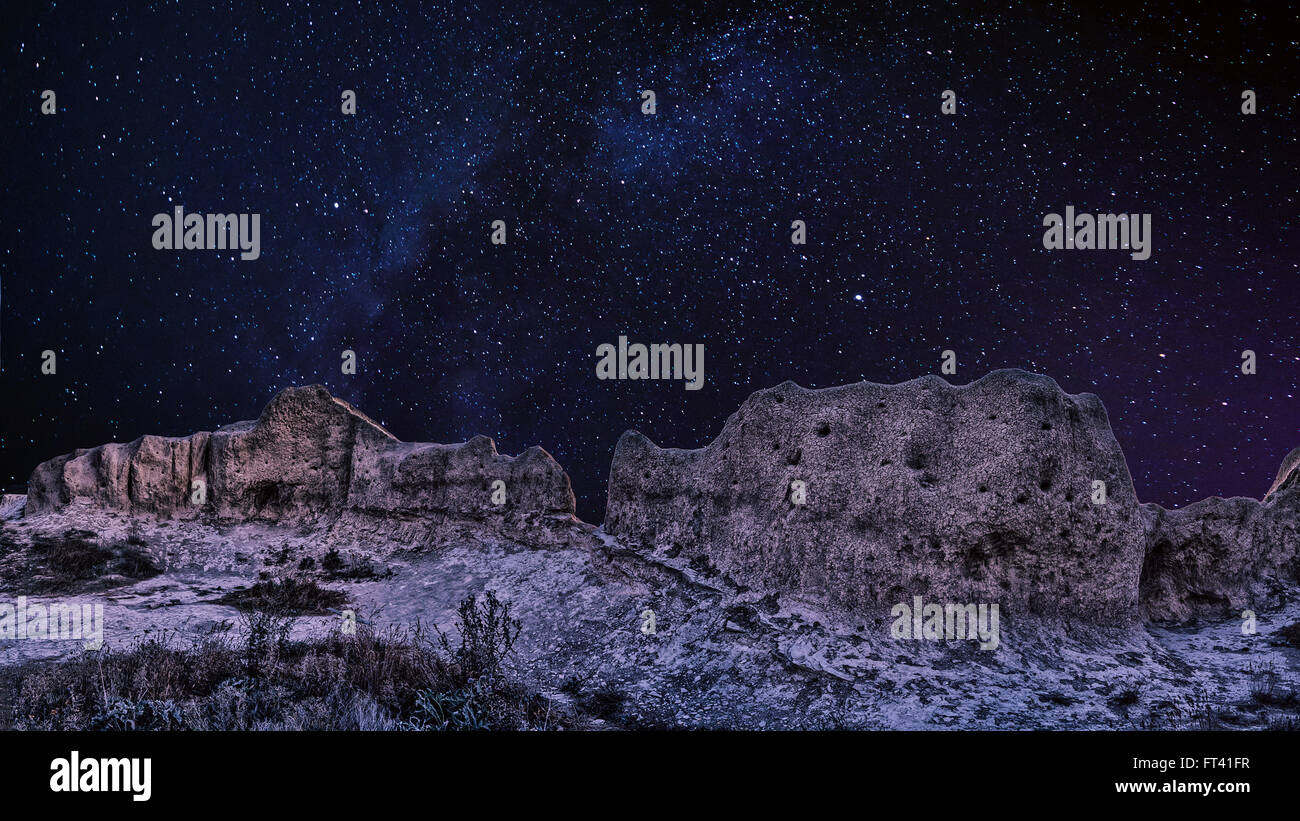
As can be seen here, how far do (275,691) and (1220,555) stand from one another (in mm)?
15911

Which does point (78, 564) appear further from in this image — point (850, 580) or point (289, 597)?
point (850, 580)

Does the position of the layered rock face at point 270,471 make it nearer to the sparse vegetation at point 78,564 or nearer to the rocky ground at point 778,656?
the sparse vegetation at point 78,564

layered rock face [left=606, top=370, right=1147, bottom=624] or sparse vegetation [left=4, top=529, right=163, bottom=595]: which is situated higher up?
layered rock face [left=606, top=370, right=1147, bottom=624]

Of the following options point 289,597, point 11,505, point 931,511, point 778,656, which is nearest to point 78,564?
point 289,597

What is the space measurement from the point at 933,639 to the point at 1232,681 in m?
4.03

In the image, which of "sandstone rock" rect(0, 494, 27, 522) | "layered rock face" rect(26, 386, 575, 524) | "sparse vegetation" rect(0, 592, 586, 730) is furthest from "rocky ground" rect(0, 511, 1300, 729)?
"sandstone rock" rect(0, 494, 27, 522)

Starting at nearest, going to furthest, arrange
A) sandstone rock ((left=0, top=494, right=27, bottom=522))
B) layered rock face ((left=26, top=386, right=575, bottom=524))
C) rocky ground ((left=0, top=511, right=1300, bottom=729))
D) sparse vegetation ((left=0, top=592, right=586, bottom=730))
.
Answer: sparse vegetation ((left=0, top=592, right=586, bottom=730)) → rocky ground ((left=0, top=511, right=1300, bottom=729)) → layered rock face ((left=26, top=386, right=575, bottom=524)) → sandstone rock ((left=0, top=494, right=27, bottom=522))

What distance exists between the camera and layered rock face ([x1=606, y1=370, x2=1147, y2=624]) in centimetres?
1143

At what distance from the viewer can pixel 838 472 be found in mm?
12594

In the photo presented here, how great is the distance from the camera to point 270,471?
67.6 ft

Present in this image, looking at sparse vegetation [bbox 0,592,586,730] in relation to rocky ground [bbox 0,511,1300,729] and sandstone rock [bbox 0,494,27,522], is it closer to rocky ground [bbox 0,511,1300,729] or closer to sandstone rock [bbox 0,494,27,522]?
rocky ground [bbox 0,511,1300,729]

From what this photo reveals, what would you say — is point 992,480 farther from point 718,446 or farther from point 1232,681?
point 718,446

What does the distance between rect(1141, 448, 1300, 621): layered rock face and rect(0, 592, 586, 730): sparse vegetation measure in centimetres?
1123
